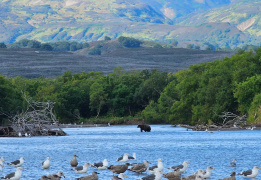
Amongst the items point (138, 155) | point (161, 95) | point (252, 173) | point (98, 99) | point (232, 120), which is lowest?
point (138, 155)

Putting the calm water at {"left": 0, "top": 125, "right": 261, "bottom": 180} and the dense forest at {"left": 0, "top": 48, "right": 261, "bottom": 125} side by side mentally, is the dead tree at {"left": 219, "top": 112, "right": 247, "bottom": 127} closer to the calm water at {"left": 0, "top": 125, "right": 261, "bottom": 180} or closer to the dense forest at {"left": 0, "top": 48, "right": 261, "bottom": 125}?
the dense forest at {"left": 0, "top": 48, "right": 261, "bottom": 125}

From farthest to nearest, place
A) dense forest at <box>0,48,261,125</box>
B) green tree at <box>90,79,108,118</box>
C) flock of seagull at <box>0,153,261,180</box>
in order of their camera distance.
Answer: green tree at <box>90,79,108,118</box> → dense forest at <box>0,48,261,125</box> → flock of seagull at <box>0,153,261,180</box>

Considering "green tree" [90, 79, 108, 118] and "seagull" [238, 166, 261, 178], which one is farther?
"green tree" [90, 79, 108, 118]

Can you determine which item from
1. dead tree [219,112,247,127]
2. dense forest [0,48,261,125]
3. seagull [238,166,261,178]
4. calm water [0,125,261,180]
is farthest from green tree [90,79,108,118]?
seagull [238,166,261,178]

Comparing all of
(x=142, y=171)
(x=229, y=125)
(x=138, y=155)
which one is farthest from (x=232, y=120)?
(x=142, y=171)

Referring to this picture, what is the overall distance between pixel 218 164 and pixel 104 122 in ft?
288

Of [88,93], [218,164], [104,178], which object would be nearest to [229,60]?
[88,93]

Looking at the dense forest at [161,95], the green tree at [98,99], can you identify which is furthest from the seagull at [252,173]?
the green tree at [98,99]

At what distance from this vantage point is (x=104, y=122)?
123188 millimetres

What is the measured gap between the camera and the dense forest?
84.4 meters

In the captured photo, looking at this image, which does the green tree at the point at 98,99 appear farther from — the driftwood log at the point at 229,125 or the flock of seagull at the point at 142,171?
the flock of seagull at the point at 142,171

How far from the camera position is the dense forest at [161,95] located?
84.4 m

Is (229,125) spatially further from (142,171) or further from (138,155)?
(142,171)

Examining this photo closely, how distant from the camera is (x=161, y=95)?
11400cm
